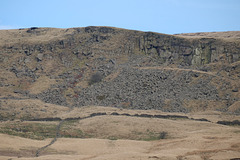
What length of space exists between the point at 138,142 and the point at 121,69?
4899 centimetres

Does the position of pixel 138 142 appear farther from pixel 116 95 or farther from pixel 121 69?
pixel 121 69

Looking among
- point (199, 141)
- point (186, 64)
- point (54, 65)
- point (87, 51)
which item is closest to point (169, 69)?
point (186, 64)

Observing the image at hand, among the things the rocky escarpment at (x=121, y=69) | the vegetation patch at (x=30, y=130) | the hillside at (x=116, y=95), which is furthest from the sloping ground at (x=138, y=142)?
the rocky escarpment at (x=121, y=69)

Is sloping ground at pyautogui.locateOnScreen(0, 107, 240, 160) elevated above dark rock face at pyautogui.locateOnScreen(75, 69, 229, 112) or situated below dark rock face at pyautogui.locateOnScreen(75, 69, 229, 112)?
below

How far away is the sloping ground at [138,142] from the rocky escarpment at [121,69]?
10584mm

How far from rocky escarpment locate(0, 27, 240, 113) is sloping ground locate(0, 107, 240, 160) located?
10584mm

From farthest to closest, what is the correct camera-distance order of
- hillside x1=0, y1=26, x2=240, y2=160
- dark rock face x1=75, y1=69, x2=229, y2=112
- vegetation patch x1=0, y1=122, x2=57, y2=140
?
dark rock face x1=75, y1=69, x2=229, y2=112 → vegetation patch x1=0, y1=122, x2=57, y2=140 → hillside x1=0, y1=26, x2=240, y2=160

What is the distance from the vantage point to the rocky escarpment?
82.2 meters

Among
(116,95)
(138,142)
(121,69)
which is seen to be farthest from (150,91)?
(138,142)

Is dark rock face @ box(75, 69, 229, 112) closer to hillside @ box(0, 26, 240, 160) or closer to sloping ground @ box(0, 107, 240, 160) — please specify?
hillside @ box(0, 26, 240, 160)

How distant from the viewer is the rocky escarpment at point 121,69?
8219 centimetres

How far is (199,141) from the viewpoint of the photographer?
44.5 meters

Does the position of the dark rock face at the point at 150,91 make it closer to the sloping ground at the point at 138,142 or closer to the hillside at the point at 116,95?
the hillside at the point at 116,95

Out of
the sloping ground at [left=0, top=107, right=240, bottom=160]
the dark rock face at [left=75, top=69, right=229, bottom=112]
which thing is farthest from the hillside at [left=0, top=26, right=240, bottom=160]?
the dark rock face at [left=75, top=69, right=229, bottom=112]
